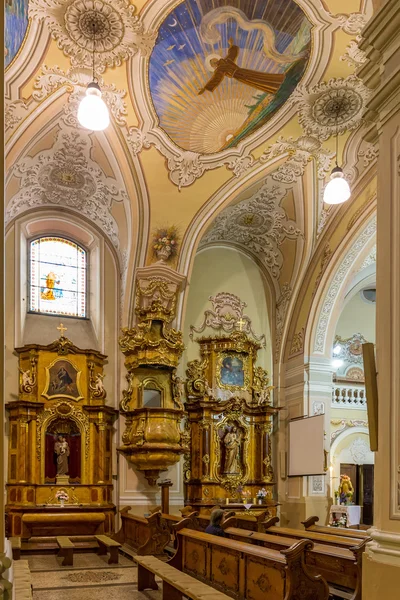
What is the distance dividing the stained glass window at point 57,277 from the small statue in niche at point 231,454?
4.37m

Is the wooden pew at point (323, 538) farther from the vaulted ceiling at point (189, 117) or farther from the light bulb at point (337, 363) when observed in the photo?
the light bulb at point (337, 363)

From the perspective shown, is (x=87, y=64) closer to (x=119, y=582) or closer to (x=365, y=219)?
(x=365, y=219)

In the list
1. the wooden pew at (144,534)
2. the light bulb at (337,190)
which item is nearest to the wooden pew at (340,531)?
the wooden pew at (144,534)

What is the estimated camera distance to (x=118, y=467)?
46.2ft

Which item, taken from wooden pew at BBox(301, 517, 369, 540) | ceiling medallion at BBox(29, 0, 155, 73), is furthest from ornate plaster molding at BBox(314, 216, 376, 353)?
ceiling medallion at BBox(29, 0, 155, 73)

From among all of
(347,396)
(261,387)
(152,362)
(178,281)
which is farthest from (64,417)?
(347,396)

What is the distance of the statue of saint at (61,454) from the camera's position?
13531 mm

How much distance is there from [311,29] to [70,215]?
6.97 meters

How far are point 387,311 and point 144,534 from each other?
28.4 feet

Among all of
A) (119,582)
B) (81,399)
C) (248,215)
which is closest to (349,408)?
(248,215)

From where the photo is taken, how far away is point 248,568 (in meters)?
7.33

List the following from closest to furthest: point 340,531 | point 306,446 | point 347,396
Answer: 1. point 340,531
2. point 306,446
3. point 347,396

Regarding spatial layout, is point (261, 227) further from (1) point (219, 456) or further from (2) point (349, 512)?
(2) point (349, 512)

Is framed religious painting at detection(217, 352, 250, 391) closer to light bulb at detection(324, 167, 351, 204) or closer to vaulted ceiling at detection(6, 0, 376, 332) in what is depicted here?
vaulted ceiling at detection(6, 0, 376, 332)
